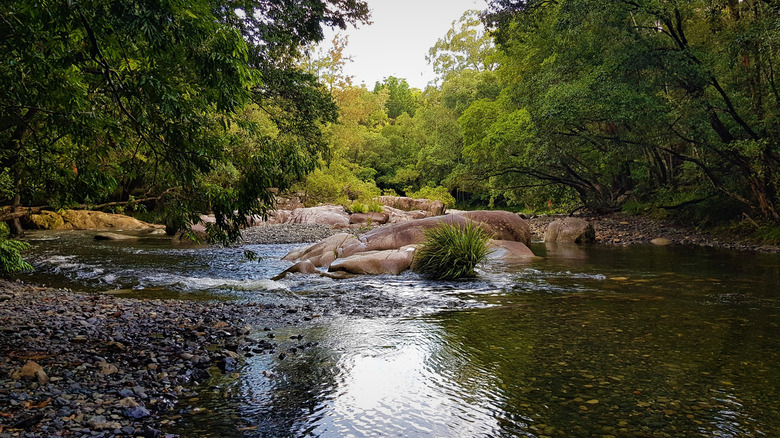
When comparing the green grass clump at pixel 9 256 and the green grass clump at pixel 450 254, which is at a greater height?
the green grass clump at pixel 9 256

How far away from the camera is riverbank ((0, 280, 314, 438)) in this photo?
3.46m

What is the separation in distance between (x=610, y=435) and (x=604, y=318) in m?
3.89

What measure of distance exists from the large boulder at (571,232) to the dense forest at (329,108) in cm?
345

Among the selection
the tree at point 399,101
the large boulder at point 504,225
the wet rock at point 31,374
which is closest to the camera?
the wet rock at point 31,374

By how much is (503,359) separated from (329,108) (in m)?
10.3

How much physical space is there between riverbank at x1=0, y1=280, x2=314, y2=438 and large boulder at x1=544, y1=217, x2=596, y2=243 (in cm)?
1544

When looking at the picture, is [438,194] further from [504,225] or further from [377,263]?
[377,263]

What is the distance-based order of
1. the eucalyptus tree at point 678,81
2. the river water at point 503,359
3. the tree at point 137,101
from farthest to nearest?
1. the eucalyptus tree at point 678,81
2. the river water at point 503,359
3. the tree at point 137,101

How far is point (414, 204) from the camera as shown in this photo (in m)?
37.6

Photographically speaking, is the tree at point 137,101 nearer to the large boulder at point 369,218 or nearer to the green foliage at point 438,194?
the large boulder at point 369,218

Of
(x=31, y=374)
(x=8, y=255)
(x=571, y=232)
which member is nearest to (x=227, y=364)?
(x=31, y=374)

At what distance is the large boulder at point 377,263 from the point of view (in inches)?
465

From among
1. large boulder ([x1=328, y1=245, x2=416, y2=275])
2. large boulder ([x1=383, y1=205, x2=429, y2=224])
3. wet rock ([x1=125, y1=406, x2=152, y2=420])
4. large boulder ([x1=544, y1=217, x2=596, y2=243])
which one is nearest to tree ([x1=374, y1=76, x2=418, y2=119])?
large boulder ([x1=383, y1=205, x2=429, y2=224])

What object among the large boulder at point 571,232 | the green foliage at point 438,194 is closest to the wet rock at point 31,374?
the large boulder at point 571,232
